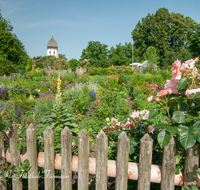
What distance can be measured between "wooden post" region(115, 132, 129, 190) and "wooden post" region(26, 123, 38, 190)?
0.69 meters

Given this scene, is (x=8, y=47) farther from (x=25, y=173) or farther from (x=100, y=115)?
(x=25, y=173)

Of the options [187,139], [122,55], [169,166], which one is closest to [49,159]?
[169,166]

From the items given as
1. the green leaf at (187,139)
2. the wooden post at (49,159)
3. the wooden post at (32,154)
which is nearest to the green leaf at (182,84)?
the green leaf at (187,139)

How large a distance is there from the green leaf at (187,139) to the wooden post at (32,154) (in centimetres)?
106

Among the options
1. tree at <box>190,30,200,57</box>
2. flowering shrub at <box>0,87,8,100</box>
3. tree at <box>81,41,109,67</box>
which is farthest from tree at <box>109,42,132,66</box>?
flowering shrub at <box>0,87,8,100</box>

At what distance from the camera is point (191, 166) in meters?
1.05

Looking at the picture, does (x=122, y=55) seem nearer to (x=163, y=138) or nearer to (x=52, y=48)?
(x=163, y=138)

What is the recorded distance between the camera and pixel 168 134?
96 cm

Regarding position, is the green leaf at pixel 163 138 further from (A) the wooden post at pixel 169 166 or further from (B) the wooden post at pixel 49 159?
(B) the wooden post at pixel 49 159

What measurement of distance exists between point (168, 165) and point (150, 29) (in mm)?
33766

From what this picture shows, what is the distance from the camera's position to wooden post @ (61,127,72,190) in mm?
1249

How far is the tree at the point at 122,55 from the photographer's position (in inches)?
1296

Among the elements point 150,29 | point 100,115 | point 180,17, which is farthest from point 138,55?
point 100,115

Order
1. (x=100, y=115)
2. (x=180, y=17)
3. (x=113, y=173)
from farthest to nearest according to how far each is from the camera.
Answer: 1. (x=180, y=17)
2. (x=100, y=115)
3. (x=113, y=173)
